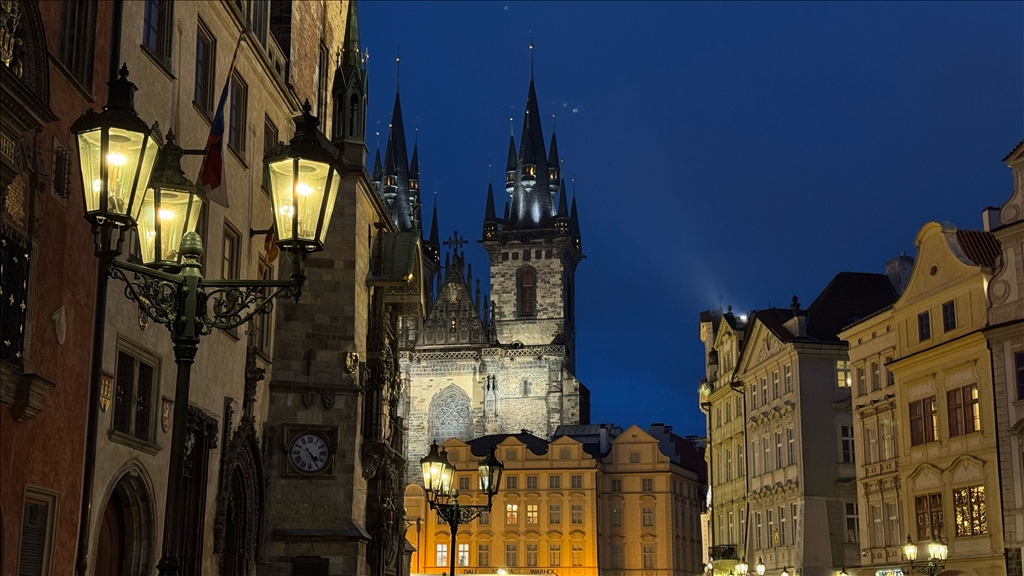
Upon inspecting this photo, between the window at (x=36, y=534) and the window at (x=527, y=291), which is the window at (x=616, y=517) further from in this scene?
the window at (x=36, y=534)

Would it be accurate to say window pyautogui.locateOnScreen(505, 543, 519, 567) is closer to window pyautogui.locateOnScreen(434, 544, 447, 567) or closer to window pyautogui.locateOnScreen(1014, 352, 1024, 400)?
window pyautogui.locateOnScreen(434, 544, 447, 567)

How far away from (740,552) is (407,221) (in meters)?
51.4

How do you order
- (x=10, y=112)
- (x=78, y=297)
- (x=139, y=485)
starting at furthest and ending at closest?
(x=139, y=485)
(x=78, y=297)
(x=10, y=112)

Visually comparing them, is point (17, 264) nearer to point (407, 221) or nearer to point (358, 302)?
point (358, 302)

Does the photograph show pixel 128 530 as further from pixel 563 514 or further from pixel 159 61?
pixel 563 514

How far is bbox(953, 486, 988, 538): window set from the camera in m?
31.4

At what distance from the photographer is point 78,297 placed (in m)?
15.0

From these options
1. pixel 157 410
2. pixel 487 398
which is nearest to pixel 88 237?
pixel 157 410

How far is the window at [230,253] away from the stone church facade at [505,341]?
204 feet

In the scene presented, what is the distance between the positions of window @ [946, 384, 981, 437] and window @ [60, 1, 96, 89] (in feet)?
79.7

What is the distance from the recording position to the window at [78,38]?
15.0 m

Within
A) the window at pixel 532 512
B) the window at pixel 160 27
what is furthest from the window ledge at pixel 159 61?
the window at pixel 532 512

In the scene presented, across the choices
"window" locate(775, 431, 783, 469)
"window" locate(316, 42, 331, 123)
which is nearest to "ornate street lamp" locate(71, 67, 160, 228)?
"window" locate(316, 42, 331, 123)

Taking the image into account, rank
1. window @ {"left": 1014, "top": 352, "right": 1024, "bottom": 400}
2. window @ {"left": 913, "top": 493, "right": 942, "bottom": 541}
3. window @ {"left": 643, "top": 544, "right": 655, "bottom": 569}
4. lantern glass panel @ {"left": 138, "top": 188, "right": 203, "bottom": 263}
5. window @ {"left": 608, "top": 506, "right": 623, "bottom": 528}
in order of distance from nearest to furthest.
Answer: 1. lantern glass panel @ {"left": 138, "top": 188, "right": 203, "bottom": 263}
2. window @ {"left": 1014, "top": 352, "right": 1024, "bottom": 400}
3. window @ {"left": 913, "top": 493, "right": 942, "bottom": 541}
4. window @ {"left": 643, "top": 544, "right": 655, "bottom": 569}
5. window @ {"left": 608, "top": 506, "right": 623, "bottom": 528}
